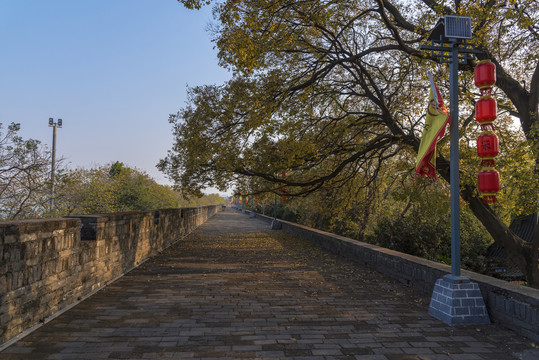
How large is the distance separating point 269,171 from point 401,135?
14.2 feet

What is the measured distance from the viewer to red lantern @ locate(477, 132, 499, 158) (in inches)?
184

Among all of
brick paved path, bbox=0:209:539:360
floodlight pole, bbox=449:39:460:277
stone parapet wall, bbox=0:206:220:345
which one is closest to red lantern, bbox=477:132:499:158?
floodlight pole, bbox=449:39:460:277

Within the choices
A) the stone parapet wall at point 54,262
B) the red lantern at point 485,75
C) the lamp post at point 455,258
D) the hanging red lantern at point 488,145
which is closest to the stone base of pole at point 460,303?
the lamp post at point 455,258

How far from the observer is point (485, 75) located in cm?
487

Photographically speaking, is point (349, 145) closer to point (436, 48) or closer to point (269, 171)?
point (269, 171)

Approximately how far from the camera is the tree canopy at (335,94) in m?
7.61

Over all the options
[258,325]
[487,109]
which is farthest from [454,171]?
[258,325]

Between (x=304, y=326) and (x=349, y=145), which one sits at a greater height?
(x=349, y=145)

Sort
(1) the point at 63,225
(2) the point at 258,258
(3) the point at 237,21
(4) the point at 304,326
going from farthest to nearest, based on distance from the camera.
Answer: (2) the point at 258,258 < (3) the point at 237,21 < (1) the point at 63,225 < (4) the point at 304,326

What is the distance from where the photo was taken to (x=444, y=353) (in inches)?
139

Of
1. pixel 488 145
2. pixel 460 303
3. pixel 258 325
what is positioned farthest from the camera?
pixel 488 145

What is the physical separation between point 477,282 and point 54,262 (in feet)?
19.4

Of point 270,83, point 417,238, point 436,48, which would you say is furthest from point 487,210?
point 270,83

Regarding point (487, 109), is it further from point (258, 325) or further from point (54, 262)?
point (54, 262)
